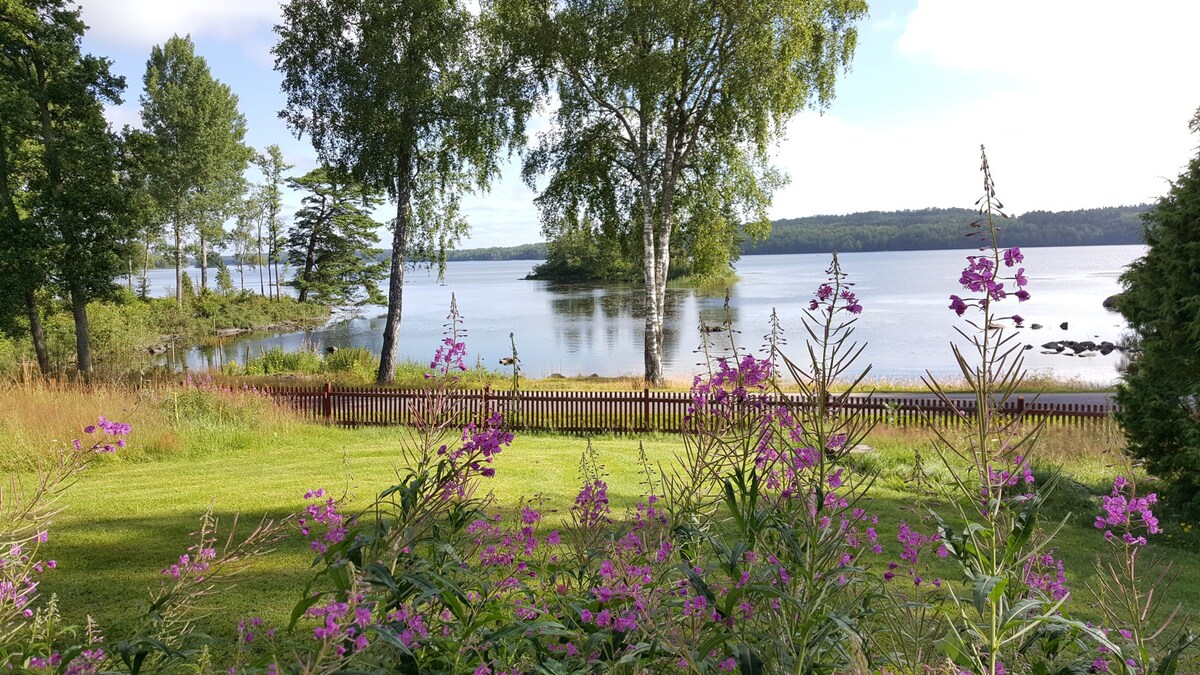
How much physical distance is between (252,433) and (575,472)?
532 centimetres

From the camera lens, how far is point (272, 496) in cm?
741

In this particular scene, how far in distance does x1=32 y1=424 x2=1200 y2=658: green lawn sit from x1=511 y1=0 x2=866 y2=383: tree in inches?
341

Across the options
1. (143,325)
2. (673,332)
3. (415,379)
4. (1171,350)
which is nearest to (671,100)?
(415,379)

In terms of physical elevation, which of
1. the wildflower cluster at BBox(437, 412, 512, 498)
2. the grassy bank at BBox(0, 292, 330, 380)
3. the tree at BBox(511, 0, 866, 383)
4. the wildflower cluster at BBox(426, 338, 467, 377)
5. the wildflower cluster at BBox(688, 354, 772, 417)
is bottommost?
the grassy bank at BBox(0, 292, 330, 380)

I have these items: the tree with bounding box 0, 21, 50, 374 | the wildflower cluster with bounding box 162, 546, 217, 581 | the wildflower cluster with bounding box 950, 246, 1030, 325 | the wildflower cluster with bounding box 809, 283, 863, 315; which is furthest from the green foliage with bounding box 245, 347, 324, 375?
the wildflower cluster with bounding box 950, 246, 1030, 325

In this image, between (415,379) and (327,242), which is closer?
(415,379)

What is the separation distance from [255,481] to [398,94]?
10676mm

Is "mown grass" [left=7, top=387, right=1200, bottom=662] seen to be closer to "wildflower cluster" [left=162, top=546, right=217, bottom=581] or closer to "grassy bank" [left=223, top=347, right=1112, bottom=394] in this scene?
"wildflower cluster" [left=162, top=546, right=217, bottom=581]

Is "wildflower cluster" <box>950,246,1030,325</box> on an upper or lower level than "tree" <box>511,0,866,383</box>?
lower

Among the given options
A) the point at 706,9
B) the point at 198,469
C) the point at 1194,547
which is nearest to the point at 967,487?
the point at 1194,547

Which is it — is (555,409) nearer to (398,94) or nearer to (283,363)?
(398,94)

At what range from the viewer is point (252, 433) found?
35.6 ft

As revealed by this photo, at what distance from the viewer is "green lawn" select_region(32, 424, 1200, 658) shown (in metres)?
5.05

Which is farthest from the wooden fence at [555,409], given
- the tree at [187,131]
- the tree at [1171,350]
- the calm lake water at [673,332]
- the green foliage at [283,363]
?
the tree at [187,131]
